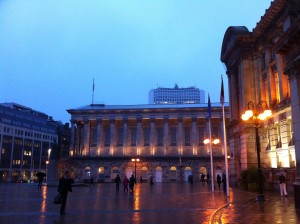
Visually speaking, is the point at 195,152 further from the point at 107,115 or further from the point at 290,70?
the point at 290,70

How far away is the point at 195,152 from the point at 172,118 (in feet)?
35.1

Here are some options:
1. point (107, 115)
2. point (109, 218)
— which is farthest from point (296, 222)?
point (107, 115)

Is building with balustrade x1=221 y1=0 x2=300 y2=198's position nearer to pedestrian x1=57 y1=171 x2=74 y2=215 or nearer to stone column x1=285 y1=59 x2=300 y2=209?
stone column x1=285 y1=59 x2=300 y2=209

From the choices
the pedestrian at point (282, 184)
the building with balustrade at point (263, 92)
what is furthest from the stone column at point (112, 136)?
the pedestrian at point (282, 184)

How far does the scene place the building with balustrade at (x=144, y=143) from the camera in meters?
86.1

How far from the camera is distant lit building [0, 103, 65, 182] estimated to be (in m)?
104

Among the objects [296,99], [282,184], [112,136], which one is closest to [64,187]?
[296,99]

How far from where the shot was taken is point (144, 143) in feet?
294

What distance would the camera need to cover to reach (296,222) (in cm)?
1255

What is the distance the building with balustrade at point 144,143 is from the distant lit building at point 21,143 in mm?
18029

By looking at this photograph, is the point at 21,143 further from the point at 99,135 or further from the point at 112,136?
the point at 112,136

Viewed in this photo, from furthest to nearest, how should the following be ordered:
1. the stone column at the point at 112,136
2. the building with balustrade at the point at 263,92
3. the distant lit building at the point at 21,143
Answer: the distant lit building at the point at 21,143 < the stone column at the point at 112,136 < the building with balustrade at the point at 263,92

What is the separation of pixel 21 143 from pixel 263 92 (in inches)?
3699

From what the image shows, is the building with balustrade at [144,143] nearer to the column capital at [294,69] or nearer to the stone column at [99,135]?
the stone column at [99,135]
